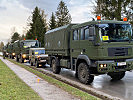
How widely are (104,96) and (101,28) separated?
3.07 meters

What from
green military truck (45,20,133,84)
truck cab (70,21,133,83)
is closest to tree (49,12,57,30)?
green military truck (45,20,133,84)

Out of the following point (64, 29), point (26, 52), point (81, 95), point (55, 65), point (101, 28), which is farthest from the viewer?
point (26, 52)

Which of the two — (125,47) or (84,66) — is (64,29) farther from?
(125,47)

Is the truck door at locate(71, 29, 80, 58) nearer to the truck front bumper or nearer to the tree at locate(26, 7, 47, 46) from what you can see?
the truck front bumper

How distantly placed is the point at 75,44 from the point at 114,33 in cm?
238

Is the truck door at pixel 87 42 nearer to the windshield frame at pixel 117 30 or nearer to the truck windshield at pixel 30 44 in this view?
the windshield frame at pixel 117 30

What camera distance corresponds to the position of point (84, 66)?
870cm

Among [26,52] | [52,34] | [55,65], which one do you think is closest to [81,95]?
[55,65]

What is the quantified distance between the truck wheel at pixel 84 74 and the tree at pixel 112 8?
60.5 feet

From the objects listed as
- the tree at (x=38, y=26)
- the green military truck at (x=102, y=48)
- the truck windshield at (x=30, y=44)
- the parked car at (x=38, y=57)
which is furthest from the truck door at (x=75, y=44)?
the tree at (x=38, y=26)

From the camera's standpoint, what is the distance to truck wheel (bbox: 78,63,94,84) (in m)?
8.45

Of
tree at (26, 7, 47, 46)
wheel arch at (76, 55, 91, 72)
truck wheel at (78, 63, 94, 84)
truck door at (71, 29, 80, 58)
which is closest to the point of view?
wheel arch at (76, 55, 91, 72)

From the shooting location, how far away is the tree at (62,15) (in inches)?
2234

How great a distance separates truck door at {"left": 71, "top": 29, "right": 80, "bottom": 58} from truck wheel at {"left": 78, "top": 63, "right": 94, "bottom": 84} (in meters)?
0.82
